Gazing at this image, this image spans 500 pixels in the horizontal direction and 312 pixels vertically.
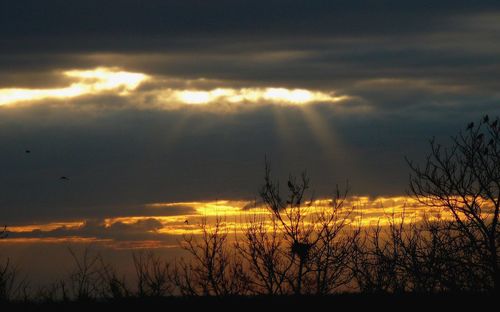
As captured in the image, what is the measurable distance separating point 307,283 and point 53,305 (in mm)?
13513

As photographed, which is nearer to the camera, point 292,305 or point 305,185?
point 292,305

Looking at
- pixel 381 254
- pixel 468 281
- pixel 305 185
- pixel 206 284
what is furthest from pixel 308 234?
pixel 468 281

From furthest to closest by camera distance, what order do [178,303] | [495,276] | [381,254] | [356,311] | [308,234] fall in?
[308,234], [381,254], [495,276], [178,303], [356,311]

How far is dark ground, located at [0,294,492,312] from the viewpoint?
25.6m

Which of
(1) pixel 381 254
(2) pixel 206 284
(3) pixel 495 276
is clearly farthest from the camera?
(2) pixel 206 284

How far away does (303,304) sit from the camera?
84.6 ft

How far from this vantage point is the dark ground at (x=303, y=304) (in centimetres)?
2556

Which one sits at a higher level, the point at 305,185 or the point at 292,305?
the point at 305,185

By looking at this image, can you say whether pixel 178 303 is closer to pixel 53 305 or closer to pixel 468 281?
pixel 53 305

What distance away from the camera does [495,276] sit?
28750 millimetres

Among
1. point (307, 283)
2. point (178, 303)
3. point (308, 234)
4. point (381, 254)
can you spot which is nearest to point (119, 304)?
point (178, 303)

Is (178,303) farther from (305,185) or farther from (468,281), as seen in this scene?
(305,185)

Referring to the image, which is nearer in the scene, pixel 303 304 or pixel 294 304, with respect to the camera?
pixel 303 304

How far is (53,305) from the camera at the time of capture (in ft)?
88.8
